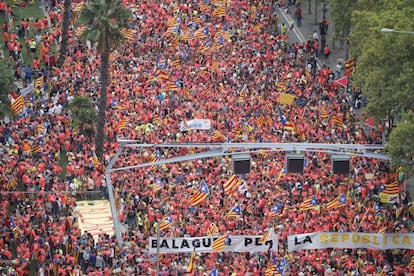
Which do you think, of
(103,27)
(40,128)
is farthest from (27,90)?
(103,27)

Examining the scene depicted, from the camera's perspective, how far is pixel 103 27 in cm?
7825

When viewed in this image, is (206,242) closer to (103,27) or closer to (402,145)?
(402,145)

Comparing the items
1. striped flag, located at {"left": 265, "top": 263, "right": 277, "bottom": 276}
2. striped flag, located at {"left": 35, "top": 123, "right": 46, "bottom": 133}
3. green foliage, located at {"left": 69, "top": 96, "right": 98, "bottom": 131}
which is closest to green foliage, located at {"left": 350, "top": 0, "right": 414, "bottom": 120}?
striped flag, located at {"left": 265, "top": 263, "right": 277, "bottom": 276}

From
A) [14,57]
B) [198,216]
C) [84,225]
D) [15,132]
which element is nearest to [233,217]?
[198,216]

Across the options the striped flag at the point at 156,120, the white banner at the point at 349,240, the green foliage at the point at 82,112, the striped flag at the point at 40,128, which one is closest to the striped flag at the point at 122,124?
the green foliage at the point at 82,112

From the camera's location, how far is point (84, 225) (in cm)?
7069

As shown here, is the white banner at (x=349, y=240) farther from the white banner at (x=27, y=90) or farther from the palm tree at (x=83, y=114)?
the white banner at (x=27, y=90)

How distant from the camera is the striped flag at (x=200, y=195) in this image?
6994 centimetres

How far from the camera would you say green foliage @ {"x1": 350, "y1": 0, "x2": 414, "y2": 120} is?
72.6 m

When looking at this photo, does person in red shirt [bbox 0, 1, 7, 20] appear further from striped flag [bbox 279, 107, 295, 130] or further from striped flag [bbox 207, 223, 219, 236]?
striped flag [bbox 207, 223, 219, 236]

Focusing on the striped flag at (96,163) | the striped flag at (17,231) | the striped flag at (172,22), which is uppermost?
the striped flag at (172,22)

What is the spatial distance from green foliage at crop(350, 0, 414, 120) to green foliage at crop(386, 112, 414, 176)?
367 centimetres

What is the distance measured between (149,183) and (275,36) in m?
23.3

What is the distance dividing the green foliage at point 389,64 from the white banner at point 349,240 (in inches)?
299
